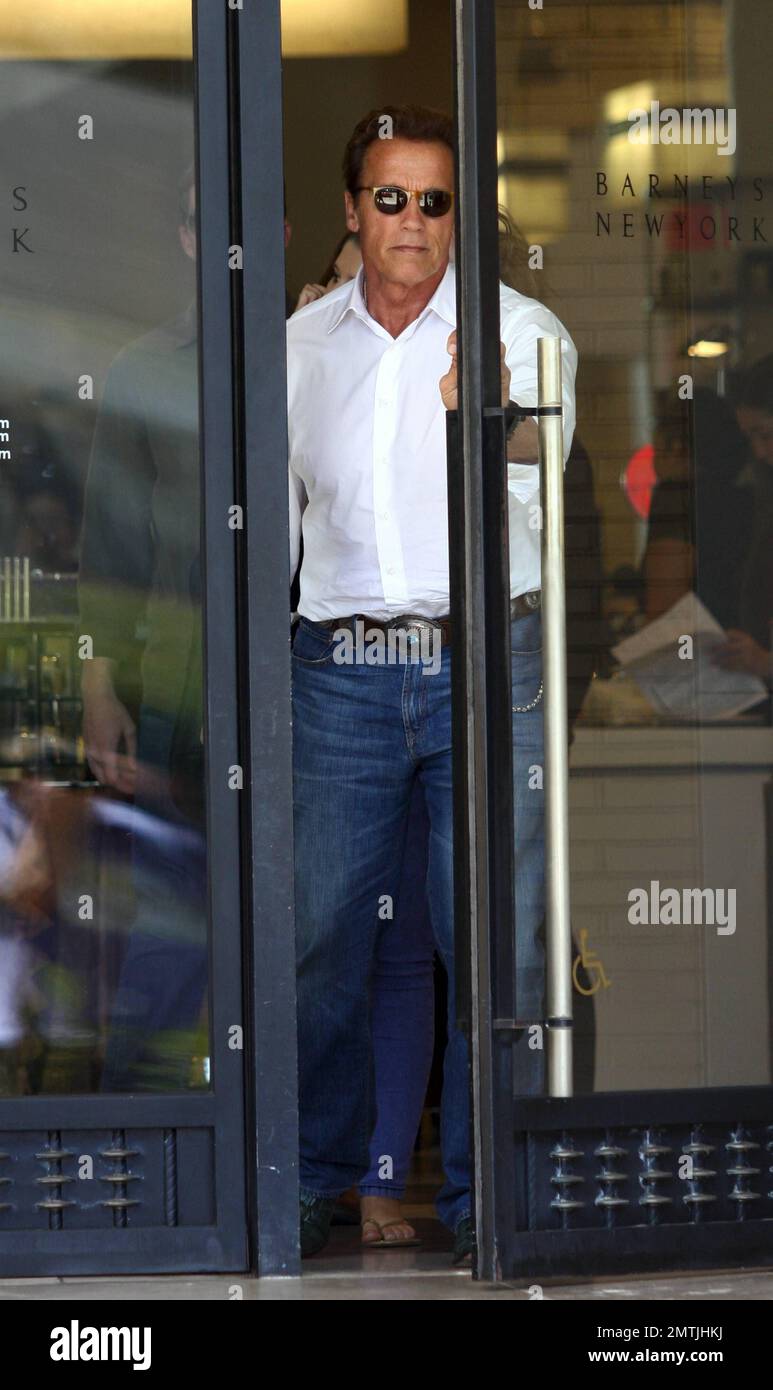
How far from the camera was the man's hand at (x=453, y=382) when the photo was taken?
336 centimetres

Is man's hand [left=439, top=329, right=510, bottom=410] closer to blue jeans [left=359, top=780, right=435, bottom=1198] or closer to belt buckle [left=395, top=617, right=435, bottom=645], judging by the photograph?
belt buckle [left=395, top=617, right=435, bottom=645]

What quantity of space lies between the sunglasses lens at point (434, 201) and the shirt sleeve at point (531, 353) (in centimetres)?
44

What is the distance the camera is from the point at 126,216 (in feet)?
11.2

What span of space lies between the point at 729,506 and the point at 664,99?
2.20ft

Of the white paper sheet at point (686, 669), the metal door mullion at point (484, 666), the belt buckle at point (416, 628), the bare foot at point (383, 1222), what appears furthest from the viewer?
the bare foot at point (383, 1222)

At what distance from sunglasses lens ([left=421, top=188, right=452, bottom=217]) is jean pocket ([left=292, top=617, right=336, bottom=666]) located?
2.48 feet

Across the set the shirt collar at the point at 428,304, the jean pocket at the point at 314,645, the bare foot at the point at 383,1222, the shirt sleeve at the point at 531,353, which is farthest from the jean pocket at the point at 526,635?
the bare foot at the point at 383,1222

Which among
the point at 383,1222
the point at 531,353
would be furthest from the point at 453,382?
the point at 383,1222

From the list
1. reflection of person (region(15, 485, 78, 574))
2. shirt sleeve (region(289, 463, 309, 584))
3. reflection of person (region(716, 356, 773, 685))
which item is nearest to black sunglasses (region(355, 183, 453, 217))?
shirt sleeve (region(289, 463, 309, 584))

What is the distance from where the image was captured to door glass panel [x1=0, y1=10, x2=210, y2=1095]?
3.37m

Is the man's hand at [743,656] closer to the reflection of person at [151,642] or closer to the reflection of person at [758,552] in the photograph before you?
the reflection of person at [758,552]

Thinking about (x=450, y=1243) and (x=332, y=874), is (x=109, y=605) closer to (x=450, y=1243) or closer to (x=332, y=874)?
(x=332, y=874)

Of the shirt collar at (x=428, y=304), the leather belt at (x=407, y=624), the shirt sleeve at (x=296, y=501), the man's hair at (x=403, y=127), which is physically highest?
the man's hair at (x=403, y=127)
